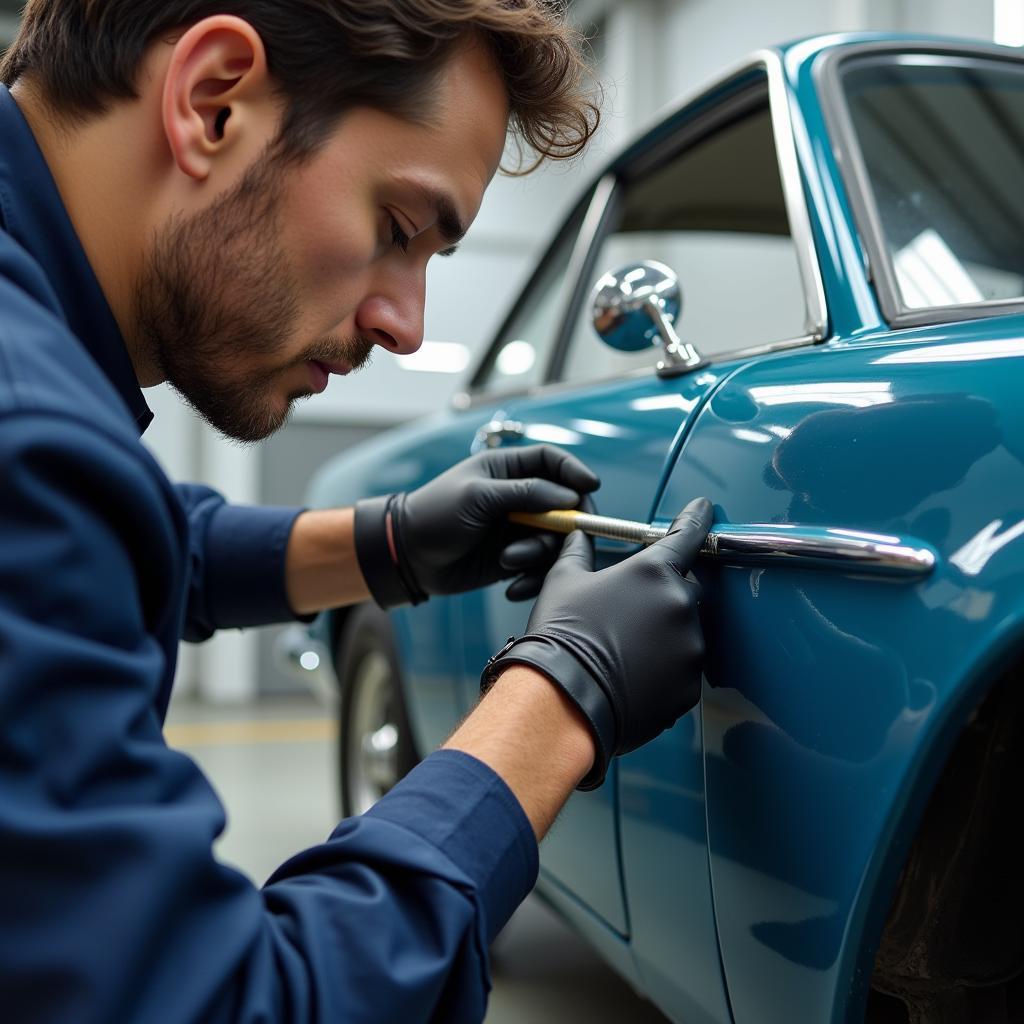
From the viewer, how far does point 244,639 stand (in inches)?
265

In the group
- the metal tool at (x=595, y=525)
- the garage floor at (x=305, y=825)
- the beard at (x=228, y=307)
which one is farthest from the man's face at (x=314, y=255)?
the garage floor at (x=305, y=825)

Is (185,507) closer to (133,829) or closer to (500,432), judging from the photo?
(133,829)

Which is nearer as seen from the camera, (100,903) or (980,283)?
(100,903)

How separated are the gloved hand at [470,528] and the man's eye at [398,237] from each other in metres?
0.40

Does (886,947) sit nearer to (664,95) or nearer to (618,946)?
(618,946)

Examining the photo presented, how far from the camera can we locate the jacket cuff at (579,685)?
978mm

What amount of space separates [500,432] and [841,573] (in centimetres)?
96

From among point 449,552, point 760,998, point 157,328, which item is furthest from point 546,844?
point 157,328

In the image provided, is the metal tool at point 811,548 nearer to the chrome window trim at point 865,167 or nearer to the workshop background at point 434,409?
the chrome window trim at point 865,167

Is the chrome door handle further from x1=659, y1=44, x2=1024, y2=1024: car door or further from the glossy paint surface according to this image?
x1=659, y1=44, x2=1024, y2=1024: car door

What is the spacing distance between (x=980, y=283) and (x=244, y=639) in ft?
19.2

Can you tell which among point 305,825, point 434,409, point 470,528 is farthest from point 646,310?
point 434,409

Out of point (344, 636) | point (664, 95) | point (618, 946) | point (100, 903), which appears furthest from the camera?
point (664, 95)

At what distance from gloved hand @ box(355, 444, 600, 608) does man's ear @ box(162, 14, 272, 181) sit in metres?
0.62
